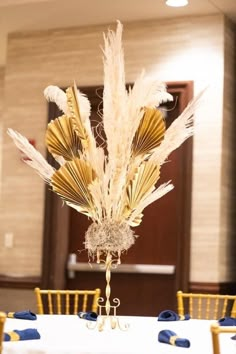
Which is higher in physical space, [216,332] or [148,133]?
[148,133]

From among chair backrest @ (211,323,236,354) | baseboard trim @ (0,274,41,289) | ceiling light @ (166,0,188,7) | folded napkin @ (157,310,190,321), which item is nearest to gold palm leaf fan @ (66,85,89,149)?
folded napkin @ (157,310,190,321)

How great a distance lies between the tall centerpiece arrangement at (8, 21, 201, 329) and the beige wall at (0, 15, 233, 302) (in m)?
2.16

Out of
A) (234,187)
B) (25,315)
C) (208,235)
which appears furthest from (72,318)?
(234,187)

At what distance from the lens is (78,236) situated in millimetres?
6156

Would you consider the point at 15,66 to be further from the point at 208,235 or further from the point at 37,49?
the point at 208,235

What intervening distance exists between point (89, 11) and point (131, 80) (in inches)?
23.2

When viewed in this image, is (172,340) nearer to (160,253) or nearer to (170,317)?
(170,317)

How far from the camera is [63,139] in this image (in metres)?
3.46

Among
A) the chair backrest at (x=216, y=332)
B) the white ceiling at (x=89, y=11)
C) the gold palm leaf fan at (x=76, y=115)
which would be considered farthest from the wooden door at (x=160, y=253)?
the chair backrest at (x=216, y=332)

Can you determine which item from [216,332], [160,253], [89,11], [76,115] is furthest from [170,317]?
[89,11]

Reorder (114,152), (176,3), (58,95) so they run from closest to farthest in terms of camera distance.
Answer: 1. (114,152)
2. (58,95)
3. (176,3)

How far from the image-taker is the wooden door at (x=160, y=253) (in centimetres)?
563

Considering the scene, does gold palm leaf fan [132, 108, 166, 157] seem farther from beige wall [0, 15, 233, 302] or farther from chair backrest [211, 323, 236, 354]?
beige wall [0, 15, 233, 302]

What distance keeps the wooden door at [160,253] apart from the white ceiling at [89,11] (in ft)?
1.72
